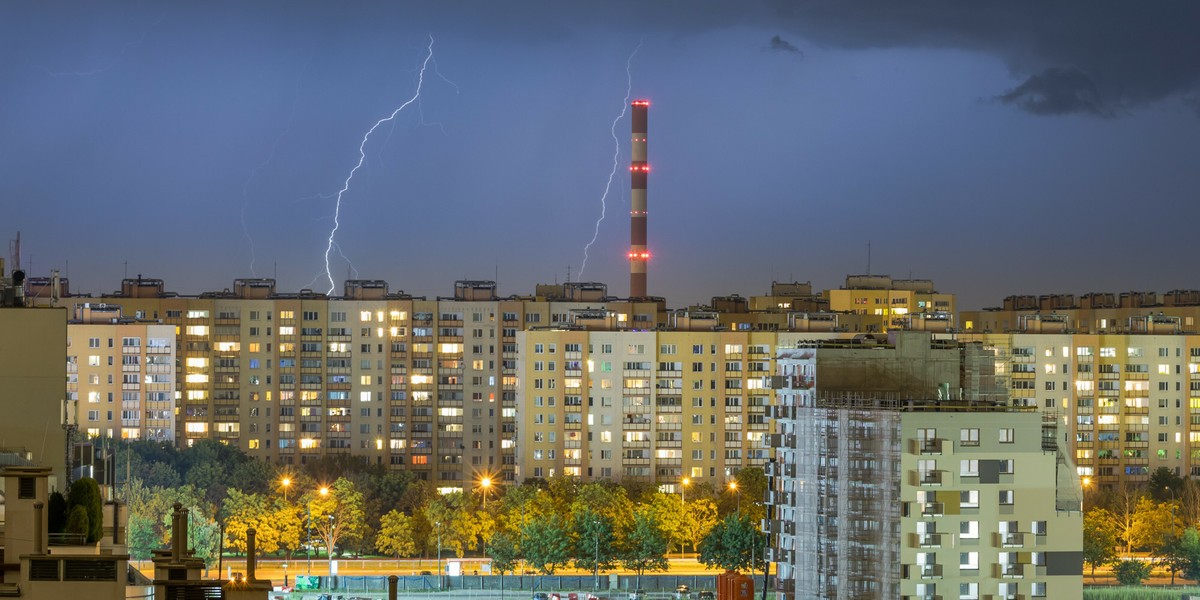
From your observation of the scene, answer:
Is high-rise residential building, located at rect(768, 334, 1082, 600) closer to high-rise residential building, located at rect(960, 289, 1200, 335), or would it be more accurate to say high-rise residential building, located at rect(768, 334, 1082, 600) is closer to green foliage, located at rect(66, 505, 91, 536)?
green foliage, located at rect(66, 505, 91, 536)

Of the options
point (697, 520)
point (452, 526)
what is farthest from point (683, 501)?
point (452, 526)

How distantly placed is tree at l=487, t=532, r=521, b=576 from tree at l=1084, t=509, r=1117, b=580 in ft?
57.5

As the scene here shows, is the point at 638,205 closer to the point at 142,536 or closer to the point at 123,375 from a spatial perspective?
the point at 123,375

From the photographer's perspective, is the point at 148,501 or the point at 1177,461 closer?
the point at 148,501

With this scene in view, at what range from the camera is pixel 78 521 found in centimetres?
1728

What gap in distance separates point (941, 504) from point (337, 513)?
3002 cm

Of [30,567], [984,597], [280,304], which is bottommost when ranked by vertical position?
[984,597]

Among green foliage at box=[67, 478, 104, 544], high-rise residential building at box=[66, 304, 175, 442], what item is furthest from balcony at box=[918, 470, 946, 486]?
high-rise residential building at box=[66, 304, 175, 442]

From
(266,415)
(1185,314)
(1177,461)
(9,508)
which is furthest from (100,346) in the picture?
(9,508)

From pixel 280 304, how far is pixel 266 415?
191 inches

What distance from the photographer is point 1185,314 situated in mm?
95875

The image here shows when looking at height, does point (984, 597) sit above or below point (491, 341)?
below

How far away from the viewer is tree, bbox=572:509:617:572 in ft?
196

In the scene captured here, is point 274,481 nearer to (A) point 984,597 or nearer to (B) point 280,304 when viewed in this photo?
(B) point 280,304
